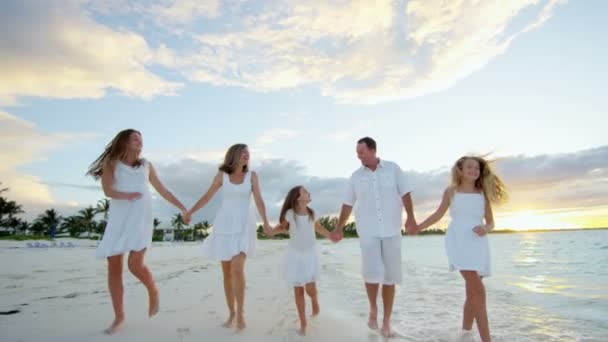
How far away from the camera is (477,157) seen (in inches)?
193

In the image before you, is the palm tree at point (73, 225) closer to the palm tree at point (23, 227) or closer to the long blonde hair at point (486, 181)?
the palm tree at point (23, 227)

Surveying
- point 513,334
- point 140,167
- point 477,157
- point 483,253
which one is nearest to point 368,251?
point 483,253

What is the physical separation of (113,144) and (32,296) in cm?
419

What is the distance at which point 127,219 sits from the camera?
4.93 meters

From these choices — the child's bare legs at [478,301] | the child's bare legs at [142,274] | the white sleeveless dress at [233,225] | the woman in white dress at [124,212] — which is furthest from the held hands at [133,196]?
the child's bare legs at [478,301]

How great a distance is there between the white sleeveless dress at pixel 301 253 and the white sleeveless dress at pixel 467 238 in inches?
69.0

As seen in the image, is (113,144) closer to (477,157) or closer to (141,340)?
(141,340)

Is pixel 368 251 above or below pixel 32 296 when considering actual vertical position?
above

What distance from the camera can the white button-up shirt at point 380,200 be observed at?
203 inches

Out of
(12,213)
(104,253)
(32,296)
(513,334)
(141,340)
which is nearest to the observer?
(141,340)

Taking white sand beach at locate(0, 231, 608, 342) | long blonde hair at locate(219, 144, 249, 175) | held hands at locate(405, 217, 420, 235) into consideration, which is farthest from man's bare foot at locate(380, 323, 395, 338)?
long blonde hair at locate(219, 144, 249, 175)

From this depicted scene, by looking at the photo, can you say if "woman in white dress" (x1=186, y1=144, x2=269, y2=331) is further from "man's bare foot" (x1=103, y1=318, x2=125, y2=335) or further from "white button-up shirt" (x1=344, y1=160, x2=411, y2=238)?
"white button-up shirt" (x1=344, y1=160, x2=411, y2=238)

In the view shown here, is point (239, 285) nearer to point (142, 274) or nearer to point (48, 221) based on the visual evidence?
point (142, 274)

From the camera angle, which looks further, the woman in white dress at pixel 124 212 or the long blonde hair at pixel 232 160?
the long blonde hair at pixel 232 160
